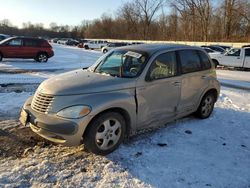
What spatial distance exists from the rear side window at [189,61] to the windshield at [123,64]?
1045 mm

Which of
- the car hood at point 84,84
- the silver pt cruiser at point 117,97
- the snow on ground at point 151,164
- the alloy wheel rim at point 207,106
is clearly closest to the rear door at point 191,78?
the silver pt cruiser at point 117,97

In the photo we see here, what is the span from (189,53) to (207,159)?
8.30 feet

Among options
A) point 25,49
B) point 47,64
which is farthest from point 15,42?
point 47,64

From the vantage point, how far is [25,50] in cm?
2197

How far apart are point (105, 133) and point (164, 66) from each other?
1.84 metres

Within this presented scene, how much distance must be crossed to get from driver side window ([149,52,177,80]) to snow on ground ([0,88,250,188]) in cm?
118

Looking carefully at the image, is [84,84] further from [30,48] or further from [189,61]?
[30,48]

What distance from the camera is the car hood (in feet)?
16.7

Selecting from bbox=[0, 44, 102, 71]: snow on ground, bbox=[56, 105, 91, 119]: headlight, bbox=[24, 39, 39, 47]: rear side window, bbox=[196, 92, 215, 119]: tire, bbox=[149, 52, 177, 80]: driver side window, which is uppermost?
bbox=[24, 39, 39, 47]: rear side window

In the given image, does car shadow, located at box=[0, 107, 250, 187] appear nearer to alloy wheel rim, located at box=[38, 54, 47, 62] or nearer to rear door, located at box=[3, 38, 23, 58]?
rear door, located at box=[3, 38, 23, 58]

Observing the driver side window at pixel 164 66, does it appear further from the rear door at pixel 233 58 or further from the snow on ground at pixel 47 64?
the rear door at pixel 233 58

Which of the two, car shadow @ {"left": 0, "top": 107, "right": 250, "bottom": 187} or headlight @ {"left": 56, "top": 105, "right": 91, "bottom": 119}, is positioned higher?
headlight @ {"left": 56, "top": 105, "right": 91, "bottom": 119}

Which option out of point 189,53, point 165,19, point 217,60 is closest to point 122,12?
point 165,19

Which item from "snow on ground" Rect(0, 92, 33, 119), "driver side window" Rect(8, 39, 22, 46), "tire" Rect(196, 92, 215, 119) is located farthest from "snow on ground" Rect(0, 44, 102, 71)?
"tire" Rect(196, 92, 215, 119)
